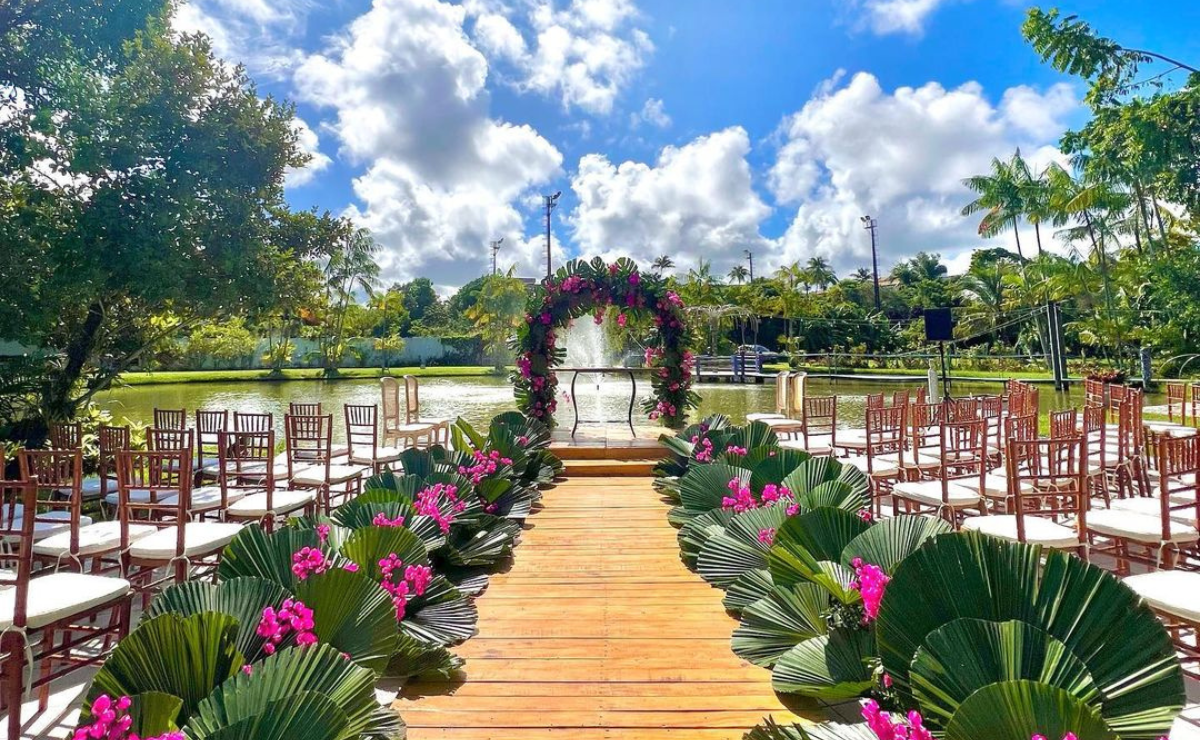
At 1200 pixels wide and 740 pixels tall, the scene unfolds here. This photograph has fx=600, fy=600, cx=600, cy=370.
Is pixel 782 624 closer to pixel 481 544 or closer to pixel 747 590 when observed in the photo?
pixel 747 590

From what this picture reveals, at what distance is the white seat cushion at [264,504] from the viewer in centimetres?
348

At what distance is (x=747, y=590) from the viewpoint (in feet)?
8.26

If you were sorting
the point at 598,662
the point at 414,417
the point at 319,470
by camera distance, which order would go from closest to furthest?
the point at 598,662, the point at 319,470, the point at 414,417

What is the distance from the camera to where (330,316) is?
31.1 metres

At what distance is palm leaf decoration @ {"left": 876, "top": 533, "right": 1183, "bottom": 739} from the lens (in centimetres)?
143

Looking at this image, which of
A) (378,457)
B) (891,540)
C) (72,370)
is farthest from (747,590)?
(72,370)

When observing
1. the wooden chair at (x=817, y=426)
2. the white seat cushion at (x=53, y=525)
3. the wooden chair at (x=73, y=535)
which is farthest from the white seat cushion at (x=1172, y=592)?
the white seat cushion at (x=53, y=525)

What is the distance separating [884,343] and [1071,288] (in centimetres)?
1357

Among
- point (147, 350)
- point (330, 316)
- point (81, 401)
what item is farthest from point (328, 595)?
point (330, 316)

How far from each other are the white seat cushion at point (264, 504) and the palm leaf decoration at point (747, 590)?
2598mm

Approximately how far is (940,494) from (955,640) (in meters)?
2.40

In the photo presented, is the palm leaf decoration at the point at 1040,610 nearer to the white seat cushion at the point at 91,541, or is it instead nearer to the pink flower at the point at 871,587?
the pink flower at the point at 871,587

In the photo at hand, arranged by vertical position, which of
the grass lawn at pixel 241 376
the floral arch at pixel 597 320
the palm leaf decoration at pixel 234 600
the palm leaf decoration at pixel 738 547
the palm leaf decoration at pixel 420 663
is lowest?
the palm leaf decoration at pixel 420 663

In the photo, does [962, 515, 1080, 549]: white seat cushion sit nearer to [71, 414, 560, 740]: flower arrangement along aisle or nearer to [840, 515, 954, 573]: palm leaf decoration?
[840, 515, 954, 573]: palm leaf decoration
